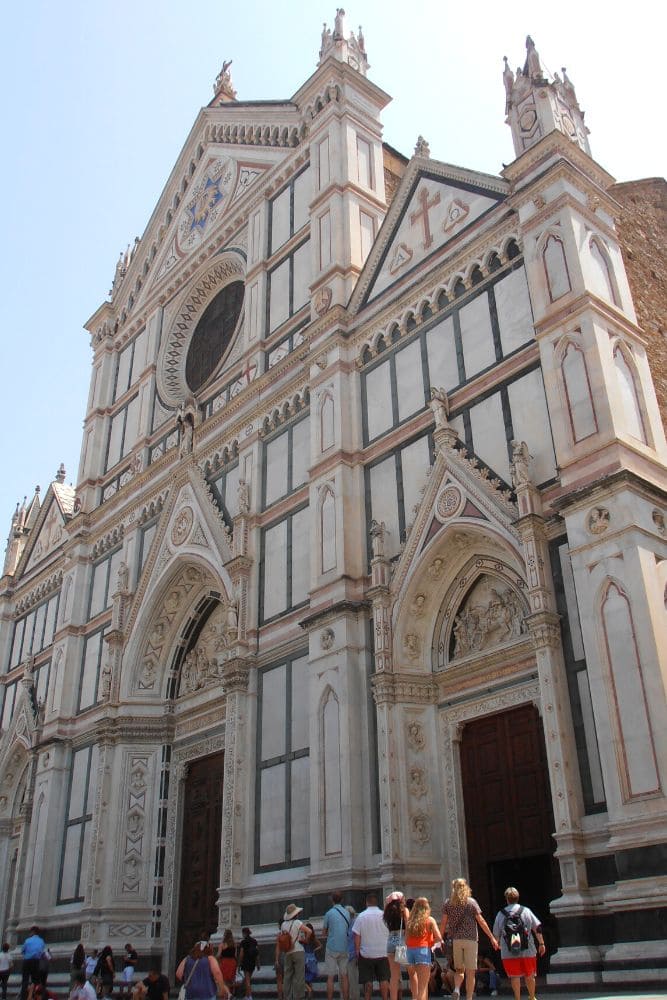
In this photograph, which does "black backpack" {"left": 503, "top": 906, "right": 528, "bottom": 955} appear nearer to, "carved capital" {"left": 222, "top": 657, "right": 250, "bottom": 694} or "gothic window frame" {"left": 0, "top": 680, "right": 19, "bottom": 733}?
"carved capital" {"left": 222, "top": 657, "right": 250, "bottom": 694}

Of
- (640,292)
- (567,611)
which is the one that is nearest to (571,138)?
(640,292)

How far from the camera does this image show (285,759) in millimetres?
16828

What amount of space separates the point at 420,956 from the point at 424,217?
13.3 m

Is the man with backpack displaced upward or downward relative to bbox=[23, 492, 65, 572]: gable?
downward

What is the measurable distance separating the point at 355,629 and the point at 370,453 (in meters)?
3.36

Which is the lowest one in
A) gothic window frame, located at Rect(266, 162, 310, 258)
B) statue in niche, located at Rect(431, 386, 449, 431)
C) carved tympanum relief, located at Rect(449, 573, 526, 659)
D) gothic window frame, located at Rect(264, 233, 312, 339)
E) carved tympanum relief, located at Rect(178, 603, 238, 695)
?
carved tympanum relief, located at Rect(449, 573, 526, 659)

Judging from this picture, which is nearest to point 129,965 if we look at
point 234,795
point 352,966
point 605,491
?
point 234,795

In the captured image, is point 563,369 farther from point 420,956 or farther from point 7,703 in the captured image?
point 7,703

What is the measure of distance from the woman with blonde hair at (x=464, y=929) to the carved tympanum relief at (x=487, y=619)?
5.06m

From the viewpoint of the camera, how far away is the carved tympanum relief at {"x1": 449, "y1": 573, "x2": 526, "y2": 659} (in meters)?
14.4

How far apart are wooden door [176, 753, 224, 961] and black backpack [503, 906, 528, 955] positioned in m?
10.2

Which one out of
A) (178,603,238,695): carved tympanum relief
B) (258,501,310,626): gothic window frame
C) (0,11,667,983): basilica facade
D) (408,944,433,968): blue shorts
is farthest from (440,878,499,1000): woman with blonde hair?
(178,603,238,695): carved tympanum relief

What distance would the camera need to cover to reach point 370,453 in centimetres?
1752

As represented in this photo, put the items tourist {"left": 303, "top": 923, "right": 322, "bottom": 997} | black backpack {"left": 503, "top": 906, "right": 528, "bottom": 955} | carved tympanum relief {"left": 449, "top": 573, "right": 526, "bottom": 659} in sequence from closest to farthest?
1. black backpack {"left": 503, "top": 906, "right": 528, "bottom": 955}
2. tourist {"left": 303, "top": 923, "right": 322, "bottom": 997}
3. carved tympanum relief {"left": 449, "top": 573, "right": 526, "bottom": 659}
